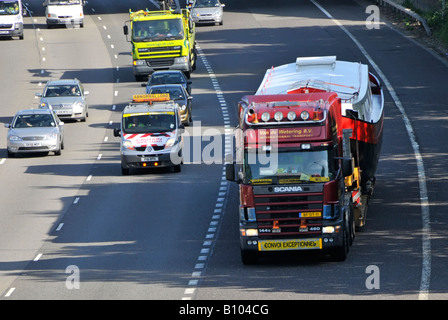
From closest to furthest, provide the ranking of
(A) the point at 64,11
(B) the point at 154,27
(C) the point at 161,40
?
1. (C) the point at 161,40
2. (B) the point at 154,27
3. (A) the point at 64,11

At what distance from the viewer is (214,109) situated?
52.6 metres

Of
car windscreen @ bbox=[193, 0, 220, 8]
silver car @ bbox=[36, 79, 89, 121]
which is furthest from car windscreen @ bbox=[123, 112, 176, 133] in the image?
car windscreen @ bbox=[193, 0, 220, 8]

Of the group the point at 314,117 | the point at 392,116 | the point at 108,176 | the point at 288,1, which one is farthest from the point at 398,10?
the point at 314,117

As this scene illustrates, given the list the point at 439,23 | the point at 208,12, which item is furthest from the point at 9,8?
the point at 439,23

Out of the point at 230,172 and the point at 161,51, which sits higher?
the point at 230,172

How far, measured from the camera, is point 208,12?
74812 mm

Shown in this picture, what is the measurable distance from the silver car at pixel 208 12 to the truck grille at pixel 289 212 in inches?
1940

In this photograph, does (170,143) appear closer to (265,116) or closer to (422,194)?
(422,194)

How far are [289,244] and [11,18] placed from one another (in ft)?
163

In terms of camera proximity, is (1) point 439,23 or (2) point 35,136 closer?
(2) point 35,136

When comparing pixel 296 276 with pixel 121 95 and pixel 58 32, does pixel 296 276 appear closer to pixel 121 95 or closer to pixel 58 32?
pixel 121 95

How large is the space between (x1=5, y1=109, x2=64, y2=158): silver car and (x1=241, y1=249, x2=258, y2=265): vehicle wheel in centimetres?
1873

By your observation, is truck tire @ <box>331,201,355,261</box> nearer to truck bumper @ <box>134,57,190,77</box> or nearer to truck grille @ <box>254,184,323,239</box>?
truck grille @ <box>254,184,323,239</box>

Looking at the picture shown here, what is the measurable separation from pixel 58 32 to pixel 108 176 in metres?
37.2
